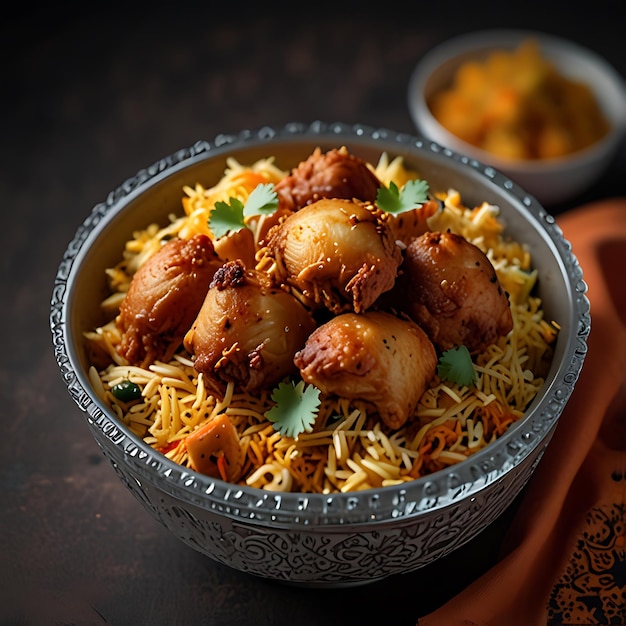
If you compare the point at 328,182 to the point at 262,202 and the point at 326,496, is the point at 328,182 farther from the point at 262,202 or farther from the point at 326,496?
the point at 326,496

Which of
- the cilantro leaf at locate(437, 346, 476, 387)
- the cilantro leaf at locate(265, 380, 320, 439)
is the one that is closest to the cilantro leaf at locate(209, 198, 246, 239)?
the cilantro leaf at locate(265, 380, 320, 439)

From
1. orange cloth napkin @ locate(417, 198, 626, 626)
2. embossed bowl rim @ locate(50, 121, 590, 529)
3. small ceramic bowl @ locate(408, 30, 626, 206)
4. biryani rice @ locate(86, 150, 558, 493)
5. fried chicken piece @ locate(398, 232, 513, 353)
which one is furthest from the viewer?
small ceramic bowl @ locate(408, 30, 626, 206)

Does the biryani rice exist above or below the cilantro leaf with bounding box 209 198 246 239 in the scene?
below

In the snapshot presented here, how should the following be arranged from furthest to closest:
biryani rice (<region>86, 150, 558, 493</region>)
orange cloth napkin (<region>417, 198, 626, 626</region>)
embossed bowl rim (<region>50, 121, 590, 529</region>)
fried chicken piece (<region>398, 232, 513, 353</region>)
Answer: orange cloth napkin (<region>417, 198, 626, 626</region>)
fried chicken piece (<region>398, 232, 513, 353</region>)
biryani rice (<region>86, 150, 558, 493</region>)
embossed bowl rim (<region>50, 121, 590, 529</region>)

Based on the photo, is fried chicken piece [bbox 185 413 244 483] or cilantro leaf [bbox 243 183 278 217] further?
cilantro leaf [bbox 243 183 278 217]

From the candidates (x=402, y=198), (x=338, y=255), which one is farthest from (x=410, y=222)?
(x=338, y=255)

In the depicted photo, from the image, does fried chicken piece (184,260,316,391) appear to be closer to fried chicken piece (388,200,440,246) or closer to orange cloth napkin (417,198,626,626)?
fried chicken piece (388,200,440,246)
